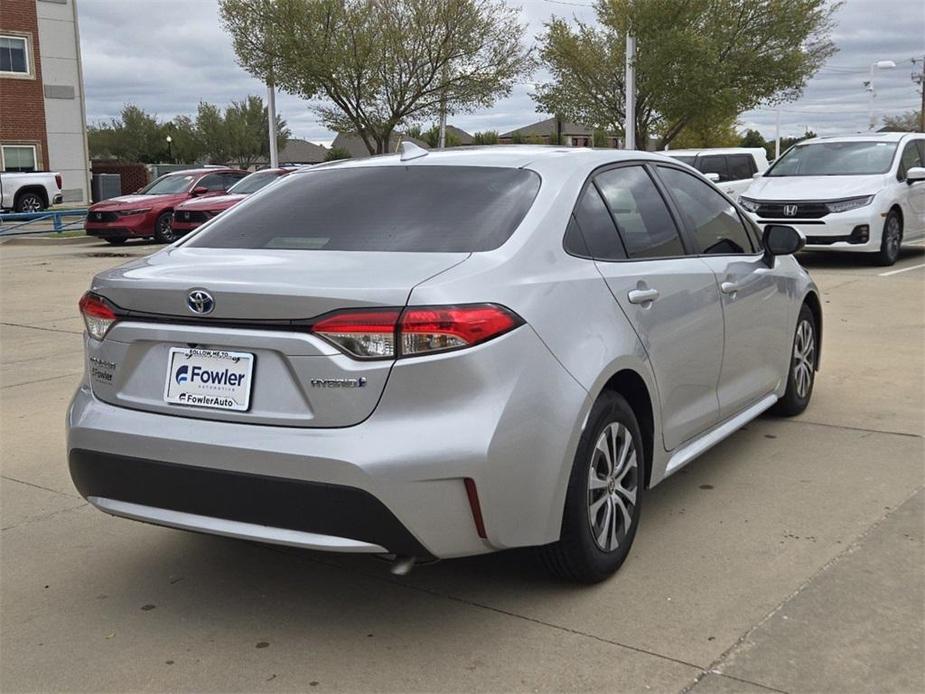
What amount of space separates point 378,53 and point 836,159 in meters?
19.0

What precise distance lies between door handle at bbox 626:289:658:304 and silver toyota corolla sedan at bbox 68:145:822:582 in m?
0.01

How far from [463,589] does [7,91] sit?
39802mm

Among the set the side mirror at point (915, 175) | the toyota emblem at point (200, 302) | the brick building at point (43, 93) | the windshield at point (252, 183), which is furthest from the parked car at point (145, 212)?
the brick building at point (43, 93)

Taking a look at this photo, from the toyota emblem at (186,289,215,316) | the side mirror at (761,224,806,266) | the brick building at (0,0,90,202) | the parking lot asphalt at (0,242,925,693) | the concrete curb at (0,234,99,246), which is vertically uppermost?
the brick building at (0,0,90,202)

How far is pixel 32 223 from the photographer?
26.4m

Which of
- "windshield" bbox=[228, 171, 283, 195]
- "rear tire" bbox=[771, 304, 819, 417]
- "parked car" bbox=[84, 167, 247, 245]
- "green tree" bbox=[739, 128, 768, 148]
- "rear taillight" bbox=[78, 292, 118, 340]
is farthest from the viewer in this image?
"green tree" bbox=[739, 128, 768, 148]

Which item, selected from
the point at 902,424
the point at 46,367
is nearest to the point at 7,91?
the point at 46,367

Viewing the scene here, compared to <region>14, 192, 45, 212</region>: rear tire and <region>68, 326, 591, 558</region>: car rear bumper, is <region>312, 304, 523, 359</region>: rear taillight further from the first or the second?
<region>14, 192, 45, 212</region>: rear tire

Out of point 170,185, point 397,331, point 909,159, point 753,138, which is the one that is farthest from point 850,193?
point 753,138

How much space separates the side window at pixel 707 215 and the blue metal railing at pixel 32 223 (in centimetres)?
2143

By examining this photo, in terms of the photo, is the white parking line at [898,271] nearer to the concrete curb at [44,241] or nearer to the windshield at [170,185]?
the windshield at [170,185]

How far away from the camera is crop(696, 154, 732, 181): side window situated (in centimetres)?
1888

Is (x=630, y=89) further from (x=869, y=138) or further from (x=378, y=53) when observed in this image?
(x=869, y=138)

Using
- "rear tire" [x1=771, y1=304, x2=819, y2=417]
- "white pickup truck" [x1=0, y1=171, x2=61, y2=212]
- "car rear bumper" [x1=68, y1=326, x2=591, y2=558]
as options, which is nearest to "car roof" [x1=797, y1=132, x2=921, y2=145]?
"rear tire" [x1=771, y1=304, x2=819, y2=417]
